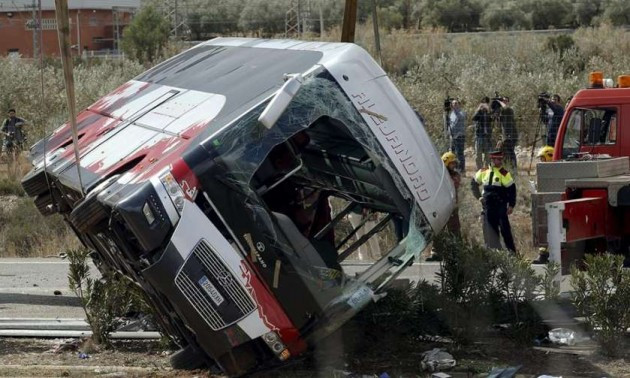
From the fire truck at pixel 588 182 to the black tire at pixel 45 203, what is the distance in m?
4.80

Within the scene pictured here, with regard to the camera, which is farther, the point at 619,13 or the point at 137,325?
the point at 619,13

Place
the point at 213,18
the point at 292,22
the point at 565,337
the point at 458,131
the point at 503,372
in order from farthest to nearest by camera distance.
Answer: the point at 213,18 < the point at 292,22 < the point at 458,131 < the point at 565,337 < the point at 503,372

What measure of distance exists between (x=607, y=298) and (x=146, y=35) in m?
39.7

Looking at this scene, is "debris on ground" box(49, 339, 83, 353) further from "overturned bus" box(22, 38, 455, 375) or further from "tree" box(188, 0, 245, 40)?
"tree" box(188, 0, 245, 40)

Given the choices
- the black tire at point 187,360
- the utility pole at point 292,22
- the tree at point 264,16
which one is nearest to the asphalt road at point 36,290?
the black tire at point 187,360

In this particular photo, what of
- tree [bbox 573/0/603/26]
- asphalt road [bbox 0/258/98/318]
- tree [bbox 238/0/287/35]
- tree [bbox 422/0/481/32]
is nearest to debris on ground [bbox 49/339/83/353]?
asphalt road [bbox 0/258/98/318]

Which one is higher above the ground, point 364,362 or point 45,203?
point 45,203

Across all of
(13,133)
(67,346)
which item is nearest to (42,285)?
(67,346)

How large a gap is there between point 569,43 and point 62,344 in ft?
108

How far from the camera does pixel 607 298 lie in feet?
29.4

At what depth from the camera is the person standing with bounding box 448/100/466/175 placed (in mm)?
21297

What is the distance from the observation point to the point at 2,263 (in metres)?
16.8

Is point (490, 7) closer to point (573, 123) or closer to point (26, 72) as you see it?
point (26, 72)

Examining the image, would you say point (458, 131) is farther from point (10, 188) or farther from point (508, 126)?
point (10, 188)
